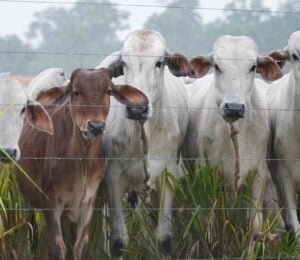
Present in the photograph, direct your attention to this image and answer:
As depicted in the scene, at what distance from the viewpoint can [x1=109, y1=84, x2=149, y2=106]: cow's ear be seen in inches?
338

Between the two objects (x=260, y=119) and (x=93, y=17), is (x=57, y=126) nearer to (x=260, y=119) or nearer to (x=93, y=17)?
(x=260, y=119)

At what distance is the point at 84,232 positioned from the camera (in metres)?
8.77

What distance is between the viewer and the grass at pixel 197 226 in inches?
347

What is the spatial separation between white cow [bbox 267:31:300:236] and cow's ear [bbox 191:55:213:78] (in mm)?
481

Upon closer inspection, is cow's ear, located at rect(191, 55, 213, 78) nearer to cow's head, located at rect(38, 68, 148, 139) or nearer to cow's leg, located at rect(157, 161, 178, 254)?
cow's leg, located at rect(157, 161, 178, 254)

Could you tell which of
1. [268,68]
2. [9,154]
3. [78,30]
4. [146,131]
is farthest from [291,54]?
[78,30]

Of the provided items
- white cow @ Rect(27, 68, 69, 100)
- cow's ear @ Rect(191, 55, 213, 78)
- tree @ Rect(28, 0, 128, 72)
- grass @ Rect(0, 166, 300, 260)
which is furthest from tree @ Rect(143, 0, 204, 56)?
grass @ Rect(0, 166, 300, 260)

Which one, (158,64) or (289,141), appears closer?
(158,64)

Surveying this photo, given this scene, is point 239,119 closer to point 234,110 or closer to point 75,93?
point 234,110

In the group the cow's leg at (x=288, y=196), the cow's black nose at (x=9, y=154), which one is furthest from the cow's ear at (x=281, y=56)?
the cow's black nose at (x=9, y=154)

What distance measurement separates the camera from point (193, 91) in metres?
10.6

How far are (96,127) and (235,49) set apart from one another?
1.42 m

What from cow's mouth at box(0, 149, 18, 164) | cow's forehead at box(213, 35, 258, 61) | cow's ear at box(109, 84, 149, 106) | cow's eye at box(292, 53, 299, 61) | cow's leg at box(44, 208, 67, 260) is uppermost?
cow's forehead at box(213, 35, 258, 61)

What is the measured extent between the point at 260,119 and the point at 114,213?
128cm
